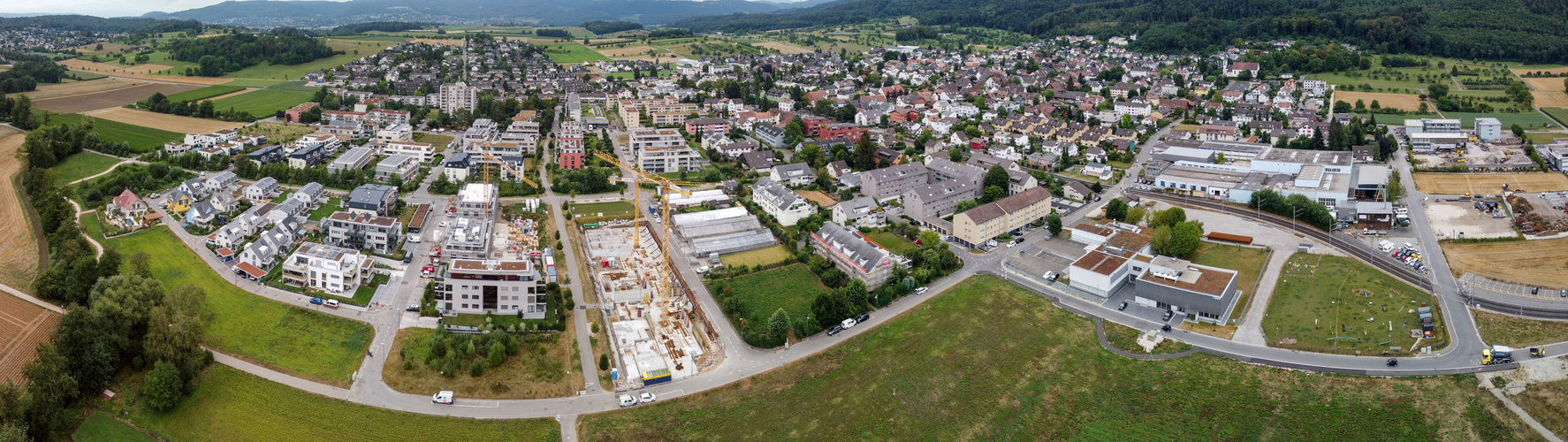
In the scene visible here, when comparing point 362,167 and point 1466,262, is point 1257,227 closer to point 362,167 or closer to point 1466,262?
point 1466,262

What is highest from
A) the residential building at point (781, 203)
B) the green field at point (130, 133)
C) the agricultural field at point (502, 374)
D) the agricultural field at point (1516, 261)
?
the green field at point (130, 133)

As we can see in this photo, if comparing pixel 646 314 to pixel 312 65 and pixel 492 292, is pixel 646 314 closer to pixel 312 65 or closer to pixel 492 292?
pixel 492 292

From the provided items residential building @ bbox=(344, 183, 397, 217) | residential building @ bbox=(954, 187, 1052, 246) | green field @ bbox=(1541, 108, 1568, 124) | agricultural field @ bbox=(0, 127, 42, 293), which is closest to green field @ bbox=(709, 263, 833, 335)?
residential building @ bbox=(954, 187, 1052, 246)

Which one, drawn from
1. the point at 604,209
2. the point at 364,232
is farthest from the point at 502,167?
the point at 364,232

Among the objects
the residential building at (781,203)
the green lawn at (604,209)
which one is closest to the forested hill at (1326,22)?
the residential building at (781,203)

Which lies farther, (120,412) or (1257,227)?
(1257,227)

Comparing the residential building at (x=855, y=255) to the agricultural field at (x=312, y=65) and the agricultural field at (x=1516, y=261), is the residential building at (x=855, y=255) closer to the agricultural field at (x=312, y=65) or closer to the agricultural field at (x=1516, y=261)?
the agricultural field at (x=1516, y=261)

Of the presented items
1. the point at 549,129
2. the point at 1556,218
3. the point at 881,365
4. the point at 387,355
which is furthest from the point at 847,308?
the point at 549,129
